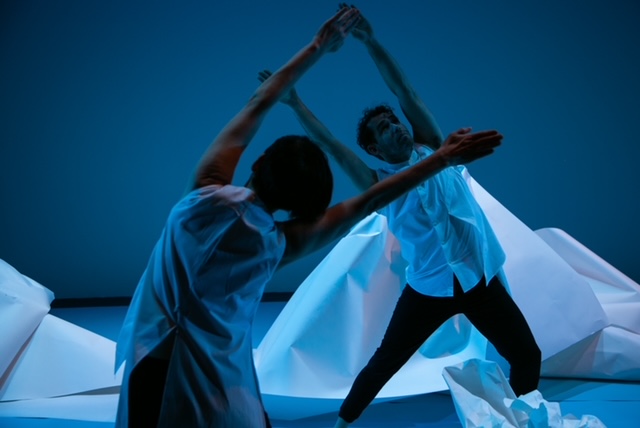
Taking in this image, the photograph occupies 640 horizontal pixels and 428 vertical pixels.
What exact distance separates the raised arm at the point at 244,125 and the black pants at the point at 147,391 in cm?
30

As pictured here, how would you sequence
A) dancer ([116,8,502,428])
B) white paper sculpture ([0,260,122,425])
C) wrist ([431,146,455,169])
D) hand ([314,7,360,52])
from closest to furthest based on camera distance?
dancer ([116,8,502,428])
wrist ([431,146,455,169])
hand ([314,7,360,52])
white paper sculpture ([0,260,122,425])

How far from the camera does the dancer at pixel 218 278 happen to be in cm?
104

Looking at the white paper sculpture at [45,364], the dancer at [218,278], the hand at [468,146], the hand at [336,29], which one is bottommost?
the white paper sculpture at [45,364]

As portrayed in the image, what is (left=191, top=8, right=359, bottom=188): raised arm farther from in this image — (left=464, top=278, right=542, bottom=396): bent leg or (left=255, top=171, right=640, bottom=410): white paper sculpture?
(left=255, top=171, right=640, bottom=410): white paper sculpture

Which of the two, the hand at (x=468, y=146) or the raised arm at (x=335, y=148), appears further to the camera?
the raised arm at (x=335, y=148)

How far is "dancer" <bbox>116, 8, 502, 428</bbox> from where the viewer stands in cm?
104

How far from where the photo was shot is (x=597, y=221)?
15.5 ft

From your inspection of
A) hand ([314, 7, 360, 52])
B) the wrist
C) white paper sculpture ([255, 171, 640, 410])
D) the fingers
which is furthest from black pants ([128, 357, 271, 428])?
white paper sculpture ([255, 171, 640, 410])

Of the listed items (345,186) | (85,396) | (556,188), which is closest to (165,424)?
(85,396)

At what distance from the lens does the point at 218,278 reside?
104cm

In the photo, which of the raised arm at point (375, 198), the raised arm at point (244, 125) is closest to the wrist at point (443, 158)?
the raised arm at point (375, 198)

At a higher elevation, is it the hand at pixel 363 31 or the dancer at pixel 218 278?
the hand at pixel 363 31

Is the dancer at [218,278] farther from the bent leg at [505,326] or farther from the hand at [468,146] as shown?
the bent leg at [505,326]

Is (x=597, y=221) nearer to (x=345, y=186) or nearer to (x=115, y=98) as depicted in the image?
(x=345, y=186)
